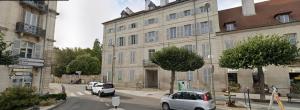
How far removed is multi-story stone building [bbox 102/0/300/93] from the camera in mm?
23000

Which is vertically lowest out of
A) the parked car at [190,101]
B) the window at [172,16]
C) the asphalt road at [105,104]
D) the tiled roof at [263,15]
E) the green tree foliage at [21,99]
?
the asphalt road at [105,104]

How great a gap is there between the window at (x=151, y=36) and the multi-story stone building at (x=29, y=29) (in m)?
24.6

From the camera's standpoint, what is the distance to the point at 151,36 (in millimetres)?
33062

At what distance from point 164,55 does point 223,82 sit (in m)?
9.44

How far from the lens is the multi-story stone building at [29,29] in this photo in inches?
102

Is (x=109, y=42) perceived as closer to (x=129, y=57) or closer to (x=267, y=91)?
(x=129, y=57)

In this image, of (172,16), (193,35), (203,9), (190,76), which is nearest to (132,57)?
(172,16)

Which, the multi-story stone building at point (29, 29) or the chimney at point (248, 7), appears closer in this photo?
the multi-story stone building at point (29, 29)

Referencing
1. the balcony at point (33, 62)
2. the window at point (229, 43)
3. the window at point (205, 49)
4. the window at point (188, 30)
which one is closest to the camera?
the balcony at point (33, 62)

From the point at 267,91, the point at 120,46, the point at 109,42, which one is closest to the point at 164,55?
the point at 267,91

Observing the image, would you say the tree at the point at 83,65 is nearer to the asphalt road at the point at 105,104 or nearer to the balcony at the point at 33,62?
the asphalt road at the point at 105,104

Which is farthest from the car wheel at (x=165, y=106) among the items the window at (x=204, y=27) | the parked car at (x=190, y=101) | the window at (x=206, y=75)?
the window at (x=204, y=27)

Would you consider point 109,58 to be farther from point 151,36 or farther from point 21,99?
point 21,99

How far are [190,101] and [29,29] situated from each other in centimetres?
925
